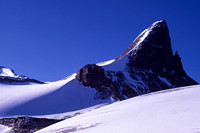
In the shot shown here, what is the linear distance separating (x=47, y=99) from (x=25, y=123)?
557 inches

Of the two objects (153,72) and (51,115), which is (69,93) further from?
(153,72)

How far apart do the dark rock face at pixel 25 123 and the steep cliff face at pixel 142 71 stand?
16838mm

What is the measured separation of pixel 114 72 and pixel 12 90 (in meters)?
27.0

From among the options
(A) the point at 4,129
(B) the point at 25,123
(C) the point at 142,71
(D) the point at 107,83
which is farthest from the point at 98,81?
(A) the point at 4,129

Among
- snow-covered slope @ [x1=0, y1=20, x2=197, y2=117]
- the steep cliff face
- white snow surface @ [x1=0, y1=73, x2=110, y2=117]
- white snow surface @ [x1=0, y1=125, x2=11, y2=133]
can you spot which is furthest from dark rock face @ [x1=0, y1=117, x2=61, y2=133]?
the steep cliff face

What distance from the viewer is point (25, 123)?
3947cm

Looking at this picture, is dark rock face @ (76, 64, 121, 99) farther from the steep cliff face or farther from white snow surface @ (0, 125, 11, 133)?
white snow surface @ (0, 125, 11, 133)

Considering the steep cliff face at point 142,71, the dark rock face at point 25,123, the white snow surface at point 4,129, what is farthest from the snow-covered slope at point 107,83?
the white snow surface at point 4,129

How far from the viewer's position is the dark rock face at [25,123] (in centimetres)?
3672

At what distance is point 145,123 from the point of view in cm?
570

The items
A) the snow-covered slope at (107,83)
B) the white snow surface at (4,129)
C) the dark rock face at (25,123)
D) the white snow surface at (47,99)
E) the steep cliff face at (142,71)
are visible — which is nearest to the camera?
the dark rock face at (25,123)

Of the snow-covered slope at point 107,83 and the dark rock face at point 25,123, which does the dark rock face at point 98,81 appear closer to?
the snow-covered slope at point 107,83

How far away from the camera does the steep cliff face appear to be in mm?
58844

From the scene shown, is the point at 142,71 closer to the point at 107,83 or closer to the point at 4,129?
the point at 107,83
